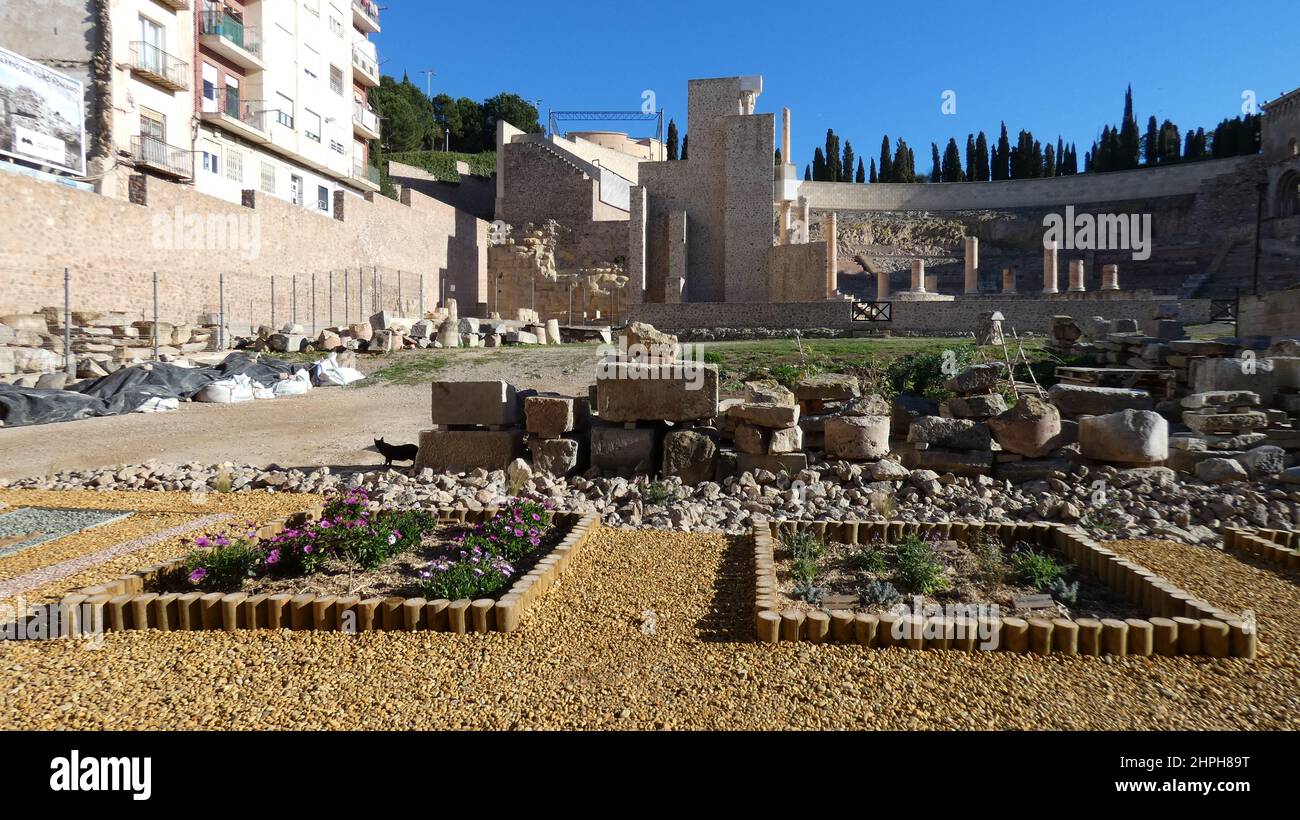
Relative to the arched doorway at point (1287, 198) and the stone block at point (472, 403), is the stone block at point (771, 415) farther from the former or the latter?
the arched doorway at point (1287, 198)

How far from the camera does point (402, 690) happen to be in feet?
12.1

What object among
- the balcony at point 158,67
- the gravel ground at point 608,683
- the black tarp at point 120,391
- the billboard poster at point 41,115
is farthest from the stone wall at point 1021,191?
the gravel ground at point 608,683

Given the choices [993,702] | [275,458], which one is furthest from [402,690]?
[275,458]

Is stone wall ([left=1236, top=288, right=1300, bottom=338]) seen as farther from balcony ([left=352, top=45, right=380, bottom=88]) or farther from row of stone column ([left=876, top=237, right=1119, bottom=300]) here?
balcony ([left=352, top=45, right=380, bottom=88])

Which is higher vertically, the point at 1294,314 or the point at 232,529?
the point at 1294,314

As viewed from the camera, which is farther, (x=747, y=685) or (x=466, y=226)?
(x=466, y=226)

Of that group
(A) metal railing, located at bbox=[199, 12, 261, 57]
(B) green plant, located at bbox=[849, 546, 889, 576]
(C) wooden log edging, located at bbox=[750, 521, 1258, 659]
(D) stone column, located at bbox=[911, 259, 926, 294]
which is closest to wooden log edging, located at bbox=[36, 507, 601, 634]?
(C) wooden log edging, located at bbox=[750, 521, 1258, 659]

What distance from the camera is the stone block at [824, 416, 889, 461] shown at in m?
8.64

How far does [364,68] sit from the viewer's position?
39219 millimetres

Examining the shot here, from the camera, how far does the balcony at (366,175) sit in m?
37.2

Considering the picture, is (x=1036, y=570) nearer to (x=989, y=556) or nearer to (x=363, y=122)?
(x=989, y=556)

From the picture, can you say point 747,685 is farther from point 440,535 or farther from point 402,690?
point 440,535

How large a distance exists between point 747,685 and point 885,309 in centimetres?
2555
